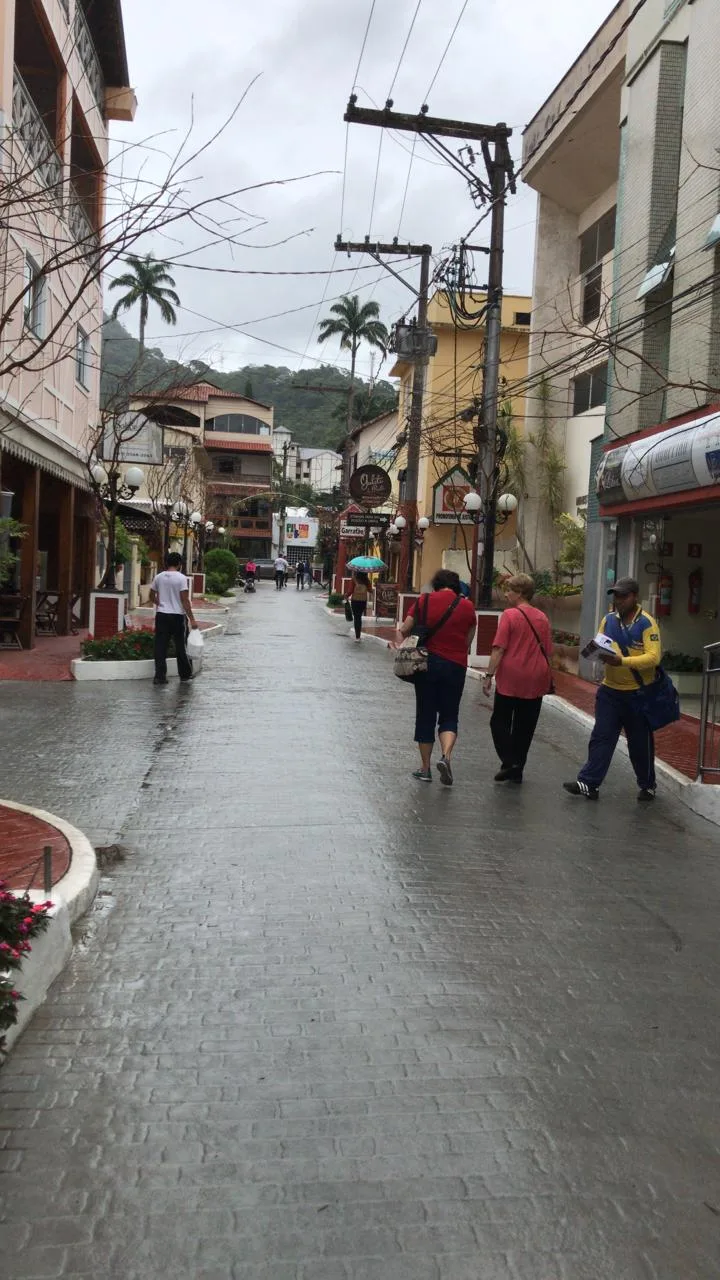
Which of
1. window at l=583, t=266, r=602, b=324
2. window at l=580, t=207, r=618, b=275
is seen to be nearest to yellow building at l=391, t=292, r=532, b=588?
window at l=580, t=207, r=618, b=275

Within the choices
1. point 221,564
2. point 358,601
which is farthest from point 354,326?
point 358,601

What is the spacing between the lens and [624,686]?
865 cm

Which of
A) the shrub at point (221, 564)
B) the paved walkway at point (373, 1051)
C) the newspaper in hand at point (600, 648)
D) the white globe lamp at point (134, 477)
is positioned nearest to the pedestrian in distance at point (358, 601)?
the white globe lamp at point (134, 477)

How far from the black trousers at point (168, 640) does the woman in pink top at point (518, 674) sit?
6472mm

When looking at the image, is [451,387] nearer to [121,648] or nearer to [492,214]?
[492,214]

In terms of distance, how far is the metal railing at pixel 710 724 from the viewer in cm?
878

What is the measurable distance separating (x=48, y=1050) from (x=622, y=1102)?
2.02 m

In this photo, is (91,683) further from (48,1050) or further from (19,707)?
(48,1050)

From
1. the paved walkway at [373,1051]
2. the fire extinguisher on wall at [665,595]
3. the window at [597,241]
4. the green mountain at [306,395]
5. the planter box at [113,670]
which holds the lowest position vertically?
the paved walkway at [373,1051]

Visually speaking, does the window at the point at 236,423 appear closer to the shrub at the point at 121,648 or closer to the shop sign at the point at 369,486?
Result: the shop sign at the point at 369,486

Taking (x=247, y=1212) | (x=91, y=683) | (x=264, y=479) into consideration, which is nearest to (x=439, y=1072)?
(x=247, y=1212)

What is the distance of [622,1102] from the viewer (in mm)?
3727

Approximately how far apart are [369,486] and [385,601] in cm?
376

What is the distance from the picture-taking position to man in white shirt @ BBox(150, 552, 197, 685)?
14.3 metres
